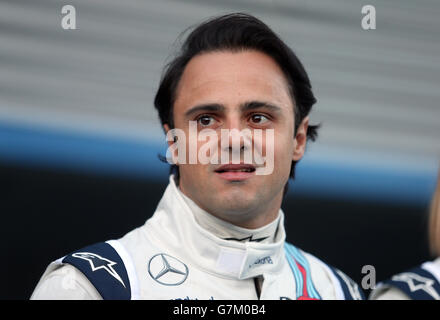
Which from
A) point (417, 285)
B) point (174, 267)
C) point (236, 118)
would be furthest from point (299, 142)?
point (417, 285)

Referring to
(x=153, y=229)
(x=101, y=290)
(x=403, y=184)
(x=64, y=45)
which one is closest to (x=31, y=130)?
(x=64, y=45)

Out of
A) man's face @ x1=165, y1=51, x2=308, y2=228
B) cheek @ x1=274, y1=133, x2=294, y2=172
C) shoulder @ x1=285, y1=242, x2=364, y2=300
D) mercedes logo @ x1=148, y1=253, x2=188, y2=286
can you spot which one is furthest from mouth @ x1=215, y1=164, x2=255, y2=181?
shoulder @ x1=285, y1=242, x2=364, y2=300

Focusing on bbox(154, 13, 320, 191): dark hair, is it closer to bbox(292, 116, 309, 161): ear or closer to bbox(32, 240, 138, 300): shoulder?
bbox(292, 116, 309, 161): ear

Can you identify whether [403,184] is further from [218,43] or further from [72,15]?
[72,15]

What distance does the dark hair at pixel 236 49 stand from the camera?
2.07m

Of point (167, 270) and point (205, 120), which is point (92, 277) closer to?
point (167, 270)

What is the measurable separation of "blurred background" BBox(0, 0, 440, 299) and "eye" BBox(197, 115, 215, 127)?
1.67 feet

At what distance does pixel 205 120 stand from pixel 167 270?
1.41 ft

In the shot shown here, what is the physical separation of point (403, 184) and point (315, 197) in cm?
40

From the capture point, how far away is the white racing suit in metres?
1.77

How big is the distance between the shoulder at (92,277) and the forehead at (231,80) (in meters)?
0.50

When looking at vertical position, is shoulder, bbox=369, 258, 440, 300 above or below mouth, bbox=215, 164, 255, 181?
below

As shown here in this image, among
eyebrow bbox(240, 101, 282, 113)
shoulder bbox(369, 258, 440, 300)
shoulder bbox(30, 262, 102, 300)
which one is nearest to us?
shoulder bbox(369, 258, 440, 300)

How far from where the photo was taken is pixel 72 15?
2516 mm
